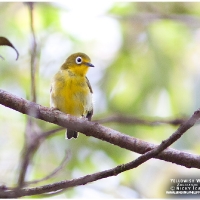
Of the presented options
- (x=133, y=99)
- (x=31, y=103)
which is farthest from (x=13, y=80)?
(x=31, y=103)

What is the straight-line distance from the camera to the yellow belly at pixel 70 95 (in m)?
4.23

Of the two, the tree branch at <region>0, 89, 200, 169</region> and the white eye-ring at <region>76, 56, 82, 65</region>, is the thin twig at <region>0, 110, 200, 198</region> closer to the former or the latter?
the tree branch at <region>0, 89, 200, 169</region>

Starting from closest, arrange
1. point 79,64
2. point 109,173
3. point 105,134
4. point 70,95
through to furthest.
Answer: point 109,173
point 105,134
point 70,95
point 79,64

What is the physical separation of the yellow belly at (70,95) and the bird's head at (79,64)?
225 mm

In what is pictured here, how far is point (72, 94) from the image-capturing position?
169 inches

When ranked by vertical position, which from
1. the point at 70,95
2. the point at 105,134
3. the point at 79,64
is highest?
the point at 79,64

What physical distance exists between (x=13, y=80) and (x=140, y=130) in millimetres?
1687

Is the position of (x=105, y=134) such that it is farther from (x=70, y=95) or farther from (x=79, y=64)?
(x=79, y=64)

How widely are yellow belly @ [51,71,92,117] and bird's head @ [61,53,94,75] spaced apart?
0.74 ft

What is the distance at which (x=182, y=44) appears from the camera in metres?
5.32

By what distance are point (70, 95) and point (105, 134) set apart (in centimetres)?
145

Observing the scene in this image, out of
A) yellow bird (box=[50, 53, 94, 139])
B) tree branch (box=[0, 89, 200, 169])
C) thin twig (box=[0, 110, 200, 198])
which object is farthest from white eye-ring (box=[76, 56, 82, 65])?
thin twig (box=[0, 110, 200, 198])

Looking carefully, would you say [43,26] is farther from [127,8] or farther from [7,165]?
[7,165]

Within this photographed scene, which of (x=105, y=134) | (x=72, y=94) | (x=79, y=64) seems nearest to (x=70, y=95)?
(x=72, y=94)
